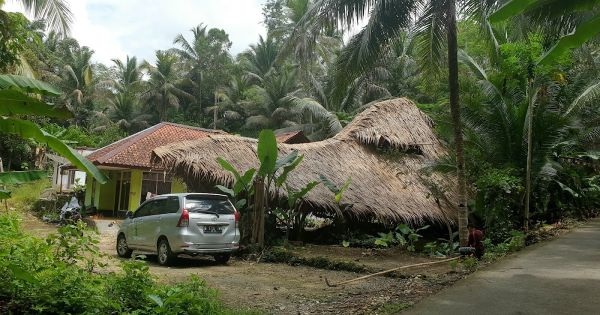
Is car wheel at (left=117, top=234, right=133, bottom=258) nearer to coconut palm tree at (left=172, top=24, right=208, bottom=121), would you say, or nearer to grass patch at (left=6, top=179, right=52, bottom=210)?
grass patch at (left=6, top=179, right=52, bottom=210)

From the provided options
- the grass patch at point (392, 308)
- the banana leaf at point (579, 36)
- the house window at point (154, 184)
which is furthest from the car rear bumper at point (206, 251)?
the house window at point (154, 184)

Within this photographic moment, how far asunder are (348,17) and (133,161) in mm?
13519

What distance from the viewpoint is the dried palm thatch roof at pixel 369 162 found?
42.6 feet

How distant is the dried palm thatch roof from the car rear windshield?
161 cm

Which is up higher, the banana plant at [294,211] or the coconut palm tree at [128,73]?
the coconut palm tree at [128,73]

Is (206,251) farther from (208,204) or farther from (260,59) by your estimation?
(260,59)

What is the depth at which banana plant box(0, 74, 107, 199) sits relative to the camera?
4.02m

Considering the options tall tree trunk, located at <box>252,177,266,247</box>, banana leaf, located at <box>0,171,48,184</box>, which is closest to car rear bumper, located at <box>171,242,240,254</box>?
tall tree trunk, located at <box>252,177,266,247</box>

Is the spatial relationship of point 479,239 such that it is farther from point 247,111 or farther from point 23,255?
point 247,111

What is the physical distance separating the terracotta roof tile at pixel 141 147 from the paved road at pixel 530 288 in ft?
46.0

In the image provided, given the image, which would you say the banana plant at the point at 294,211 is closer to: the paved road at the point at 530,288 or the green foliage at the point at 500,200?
the green foliage at the point at 500,200

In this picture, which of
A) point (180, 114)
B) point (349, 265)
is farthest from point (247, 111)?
point (349, 265)

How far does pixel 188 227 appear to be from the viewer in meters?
10.5

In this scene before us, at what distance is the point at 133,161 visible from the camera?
843 inches
